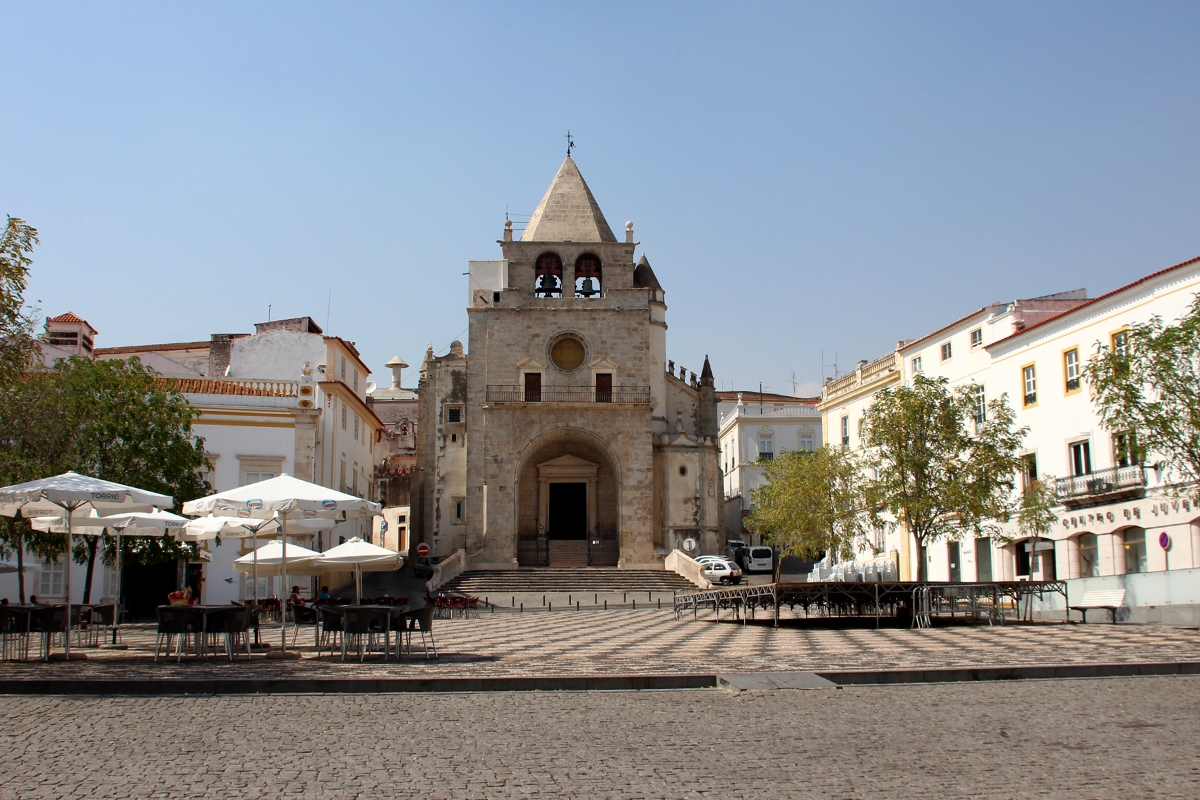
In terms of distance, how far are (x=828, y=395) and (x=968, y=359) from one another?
8662mm

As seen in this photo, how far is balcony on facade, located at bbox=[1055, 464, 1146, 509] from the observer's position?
26.2 metres

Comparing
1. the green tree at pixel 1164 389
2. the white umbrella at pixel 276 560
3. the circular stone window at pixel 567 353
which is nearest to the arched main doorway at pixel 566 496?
the circular stone window at pixel 567 353

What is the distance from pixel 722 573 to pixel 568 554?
9168 mm

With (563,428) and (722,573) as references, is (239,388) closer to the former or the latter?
(563,428)

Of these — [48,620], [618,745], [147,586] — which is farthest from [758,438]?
[618,745]

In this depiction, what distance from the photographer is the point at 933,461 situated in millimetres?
27531

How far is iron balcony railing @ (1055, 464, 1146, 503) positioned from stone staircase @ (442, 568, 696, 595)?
1355cm

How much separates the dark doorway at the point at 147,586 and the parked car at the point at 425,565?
10.8m

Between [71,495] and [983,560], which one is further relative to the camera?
[983,560]

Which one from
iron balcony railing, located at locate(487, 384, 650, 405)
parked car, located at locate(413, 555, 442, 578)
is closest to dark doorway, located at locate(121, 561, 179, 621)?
parked car, located at locate(413, 555, 442, 578)

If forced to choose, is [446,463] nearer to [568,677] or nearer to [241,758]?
[568,677]

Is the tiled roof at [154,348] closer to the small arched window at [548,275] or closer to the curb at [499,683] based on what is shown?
the small arched window at [548,275]

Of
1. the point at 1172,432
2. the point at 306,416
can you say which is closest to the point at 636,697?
the point at 1172,432

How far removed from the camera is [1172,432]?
793 inches
